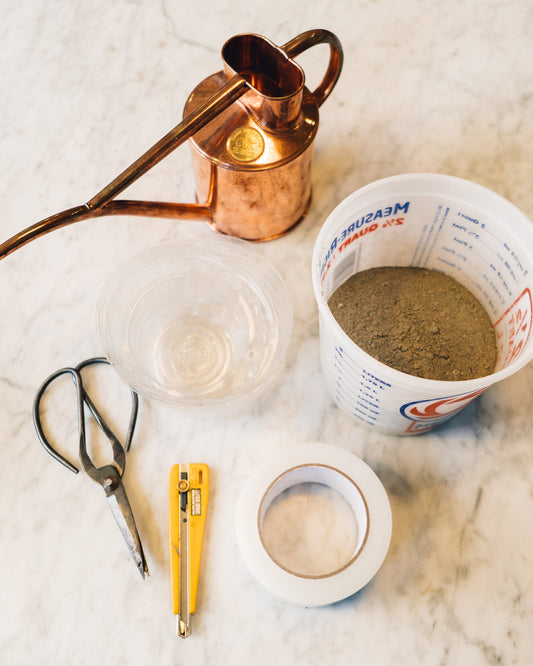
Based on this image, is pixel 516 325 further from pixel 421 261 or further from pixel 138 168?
pixel 138 168

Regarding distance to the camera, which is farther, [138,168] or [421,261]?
[421,261]

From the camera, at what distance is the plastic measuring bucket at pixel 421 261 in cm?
43

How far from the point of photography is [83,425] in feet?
1.77

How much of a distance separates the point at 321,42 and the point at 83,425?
409 mm

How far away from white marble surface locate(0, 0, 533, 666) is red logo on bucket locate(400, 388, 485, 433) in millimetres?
39

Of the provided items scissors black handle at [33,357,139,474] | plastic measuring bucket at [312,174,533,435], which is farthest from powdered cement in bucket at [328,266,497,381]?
scissors black handle at [33,357,139,474]

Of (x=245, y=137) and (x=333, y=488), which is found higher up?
(x=245, y=137)

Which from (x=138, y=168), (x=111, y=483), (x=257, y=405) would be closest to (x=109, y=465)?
(x=111, y=483)

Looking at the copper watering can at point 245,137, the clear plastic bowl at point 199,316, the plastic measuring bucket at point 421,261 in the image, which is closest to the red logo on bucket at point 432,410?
the plastic measuring bucket at point 421,261

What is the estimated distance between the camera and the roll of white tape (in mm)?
450

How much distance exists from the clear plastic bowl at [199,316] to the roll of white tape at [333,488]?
79 mm

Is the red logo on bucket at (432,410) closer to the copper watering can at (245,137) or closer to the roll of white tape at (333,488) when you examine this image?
the roll of white tape at (333,488)

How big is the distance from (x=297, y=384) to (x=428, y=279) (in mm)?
166

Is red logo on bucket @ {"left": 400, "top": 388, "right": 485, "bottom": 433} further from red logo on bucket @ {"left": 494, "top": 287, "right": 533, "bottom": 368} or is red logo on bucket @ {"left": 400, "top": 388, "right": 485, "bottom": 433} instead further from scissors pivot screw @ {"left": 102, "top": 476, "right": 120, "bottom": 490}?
scissors pivot screw @ {"left": 102, "top": 476, "right": 120, "bottom": 490}
